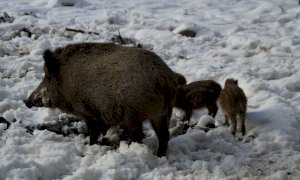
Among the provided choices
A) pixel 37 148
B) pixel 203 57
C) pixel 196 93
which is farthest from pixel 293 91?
pixel 37 148

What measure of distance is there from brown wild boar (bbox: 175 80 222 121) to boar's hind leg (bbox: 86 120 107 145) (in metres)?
1.19

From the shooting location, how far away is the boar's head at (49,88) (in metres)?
5.24

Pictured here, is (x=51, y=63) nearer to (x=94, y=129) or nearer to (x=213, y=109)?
(x=94, y=129)

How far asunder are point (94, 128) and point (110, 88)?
0.74 m

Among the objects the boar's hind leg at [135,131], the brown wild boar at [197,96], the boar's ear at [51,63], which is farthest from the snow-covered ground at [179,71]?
the boar's ear at [51,63]

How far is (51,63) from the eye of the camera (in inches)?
207

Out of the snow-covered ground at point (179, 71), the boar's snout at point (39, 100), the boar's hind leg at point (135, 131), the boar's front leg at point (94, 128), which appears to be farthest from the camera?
the boar's snout at point (39, 100)

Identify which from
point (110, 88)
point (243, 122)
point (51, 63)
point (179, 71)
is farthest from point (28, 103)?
point (179, 71)

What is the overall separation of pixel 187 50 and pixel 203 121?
10.6 ft

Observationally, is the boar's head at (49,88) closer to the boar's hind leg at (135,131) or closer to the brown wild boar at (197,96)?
the boar's hind leg at (135,131)

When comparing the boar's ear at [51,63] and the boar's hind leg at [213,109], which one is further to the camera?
the boar's hind leg at [213,109]

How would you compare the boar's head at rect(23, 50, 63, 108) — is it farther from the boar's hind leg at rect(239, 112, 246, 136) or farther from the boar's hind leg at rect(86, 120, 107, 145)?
the boar's hind leg at rect(239, 112, 246, 136)

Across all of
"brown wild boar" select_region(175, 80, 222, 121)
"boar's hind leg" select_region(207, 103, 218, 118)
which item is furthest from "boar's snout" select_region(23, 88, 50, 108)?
"boar's hind leg" select_region(207, 103, 218, 118)

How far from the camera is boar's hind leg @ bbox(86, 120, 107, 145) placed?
16.6ft
